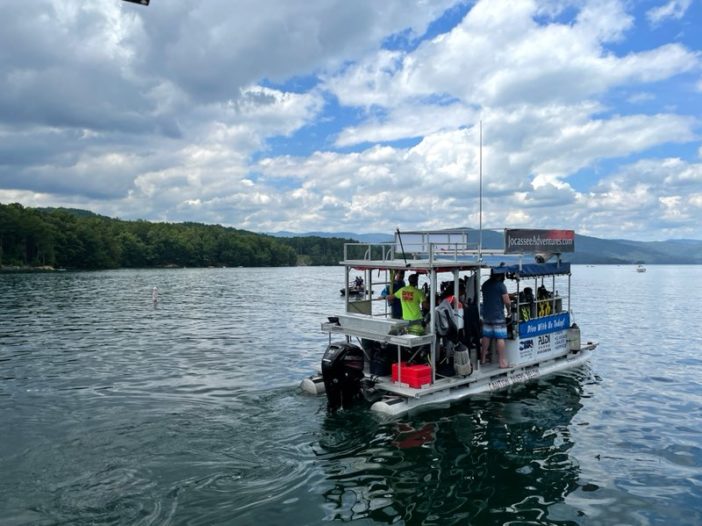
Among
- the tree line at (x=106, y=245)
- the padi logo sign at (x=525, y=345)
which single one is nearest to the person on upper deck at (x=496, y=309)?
the padi logo sign at (x=525, y=345)

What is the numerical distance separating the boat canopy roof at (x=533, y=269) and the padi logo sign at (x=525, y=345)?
1.96 m

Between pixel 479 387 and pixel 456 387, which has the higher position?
pixel 456 387

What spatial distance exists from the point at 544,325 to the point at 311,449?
361 inches

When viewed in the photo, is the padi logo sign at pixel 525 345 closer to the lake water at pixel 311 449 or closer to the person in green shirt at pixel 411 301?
the lake water at pixel 311 449

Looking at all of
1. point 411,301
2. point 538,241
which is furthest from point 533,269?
point 411,301

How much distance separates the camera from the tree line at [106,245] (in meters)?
112

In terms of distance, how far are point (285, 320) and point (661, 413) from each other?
23011 millimetres

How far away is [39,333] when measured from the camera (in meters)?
26.2

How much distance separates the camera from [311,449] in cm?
1032

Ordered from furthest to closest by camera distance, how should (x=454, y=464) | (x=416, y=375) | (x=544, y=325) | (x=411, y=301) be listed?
1. (x=544, y=325)
2. (x=411, y=301)
3. (x=416, y=375)
4. (x=454, y=464)

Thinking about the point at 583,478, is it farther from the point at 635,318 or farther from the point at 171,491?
the point at 635,318

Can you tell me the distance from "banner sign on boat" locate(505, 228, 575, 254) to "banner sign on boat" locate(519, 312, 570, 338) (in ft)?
6.95

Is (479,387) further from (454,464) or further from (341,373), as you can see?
(454,464)

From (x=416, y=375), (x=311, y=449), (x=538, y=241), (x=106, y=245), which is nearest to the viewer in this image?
(x=311, y=449)
